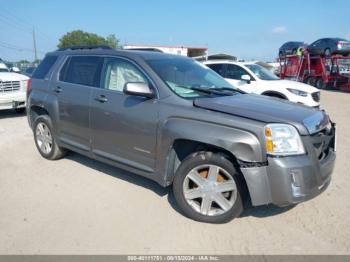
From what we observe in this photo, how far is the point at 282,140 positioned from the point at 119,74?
2313mm

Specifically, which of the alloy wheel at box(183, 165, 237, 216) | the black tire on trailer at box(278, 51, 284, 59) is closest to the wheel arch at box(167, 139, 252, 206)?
the alloy wheel at box(183, 165, 237, 216)

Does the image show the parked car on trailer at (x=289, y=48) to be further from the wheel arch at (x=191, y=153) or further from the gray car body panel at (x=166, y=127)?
the wheel arch at (x=191, y=153)

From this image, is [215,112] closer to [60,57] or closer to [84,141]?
[84,141]

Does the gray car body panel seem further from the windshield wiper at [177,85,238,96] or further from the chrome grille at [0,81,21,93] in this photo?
the chrome grille at [0,81,21,93]

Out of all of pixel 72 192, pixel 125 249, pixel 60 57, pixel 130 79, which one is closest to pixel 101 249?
pixel 125 249

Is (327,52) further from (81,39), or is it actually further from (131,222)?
(81,39)

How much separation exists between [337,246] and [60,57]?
467 cm

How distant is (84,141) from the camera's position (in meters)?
4.59

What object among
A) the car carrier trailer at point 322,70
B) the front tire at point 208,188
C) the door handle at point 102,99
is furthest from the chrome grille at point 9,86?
the car carrier trailer at point 322,70

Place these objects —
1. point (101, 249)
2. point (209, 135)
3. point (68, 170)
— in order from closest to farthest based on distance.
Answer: point (101, 249)
point (209, 135)
point (68, 170)

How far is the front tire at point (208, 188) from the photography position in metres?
3.26

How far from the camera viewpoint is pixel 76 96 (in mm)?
4586

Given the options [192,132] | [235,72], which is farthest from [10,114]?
[192,132]

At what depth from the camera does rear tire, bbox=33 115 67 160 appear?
5246 mm
